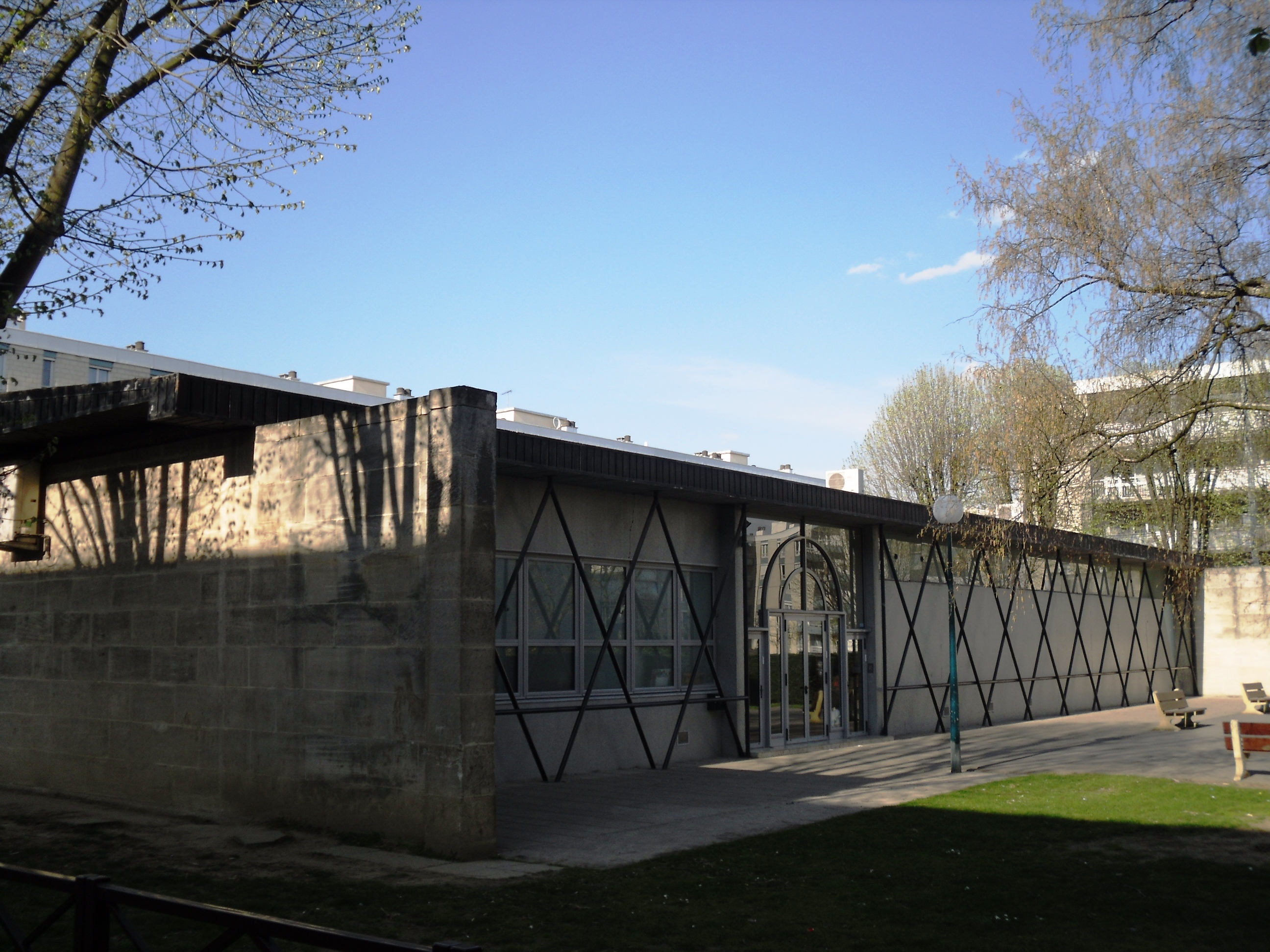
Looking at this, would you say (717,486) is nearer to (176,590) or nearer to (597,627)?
(597,627)

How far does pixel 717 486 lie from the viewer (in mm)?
16906

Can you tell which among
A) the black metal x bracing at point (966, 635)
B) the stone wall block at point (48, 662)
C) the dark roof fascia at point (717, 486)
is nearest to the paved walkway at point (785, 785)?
the black metal x bracing at point (966, 635)

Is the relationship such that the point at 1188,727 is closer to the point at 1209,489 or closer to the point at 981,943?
the point at 1209,489

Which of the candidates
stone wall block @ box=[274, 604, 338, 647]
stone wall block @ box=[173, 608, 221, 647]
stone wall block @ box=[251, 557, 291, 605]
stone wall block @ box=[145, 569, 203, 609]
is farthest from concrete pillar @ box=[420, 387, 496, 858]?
stone wall block @ box=[145, 569, 203, 609]

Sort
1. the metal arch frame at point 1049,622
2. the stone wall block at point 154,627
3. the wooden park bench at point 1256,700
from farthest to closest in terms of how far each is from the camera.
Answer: the wooden park bench at point 1256,700 → the metal arch frame at point 1049,622 → the stone wall block at point 154,627

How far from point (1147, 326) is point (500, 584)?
8.47 metres

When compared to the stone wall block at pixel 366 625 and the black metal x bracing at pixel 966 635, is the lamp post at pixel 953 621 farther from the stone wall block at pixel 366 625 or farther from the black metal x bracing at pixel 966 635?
the stone wall block at pixel 366 625

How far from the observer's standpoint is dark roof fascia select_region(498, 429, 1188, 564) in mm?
14156

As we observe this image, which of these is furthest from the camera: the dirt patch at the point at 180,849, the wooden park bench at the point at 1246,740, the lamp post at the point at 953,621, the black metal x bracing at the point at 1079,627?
the black metal x bracing at the point at 1079,627

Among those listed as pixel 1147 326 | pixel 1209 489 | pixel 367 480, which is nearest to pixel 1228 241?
pixel 1147 326

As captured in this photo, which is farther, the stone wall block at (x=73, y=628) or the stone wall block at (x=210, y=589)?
the stone wall block at (x=73, y=628)

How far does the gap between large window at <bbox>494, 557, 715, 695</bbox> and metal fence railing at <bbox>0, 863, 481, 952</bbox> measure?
996cm

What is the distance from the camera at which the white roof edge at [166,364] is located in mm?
40688

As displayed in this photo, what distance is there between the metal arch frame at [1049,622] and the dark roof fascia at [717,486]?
890 mm
